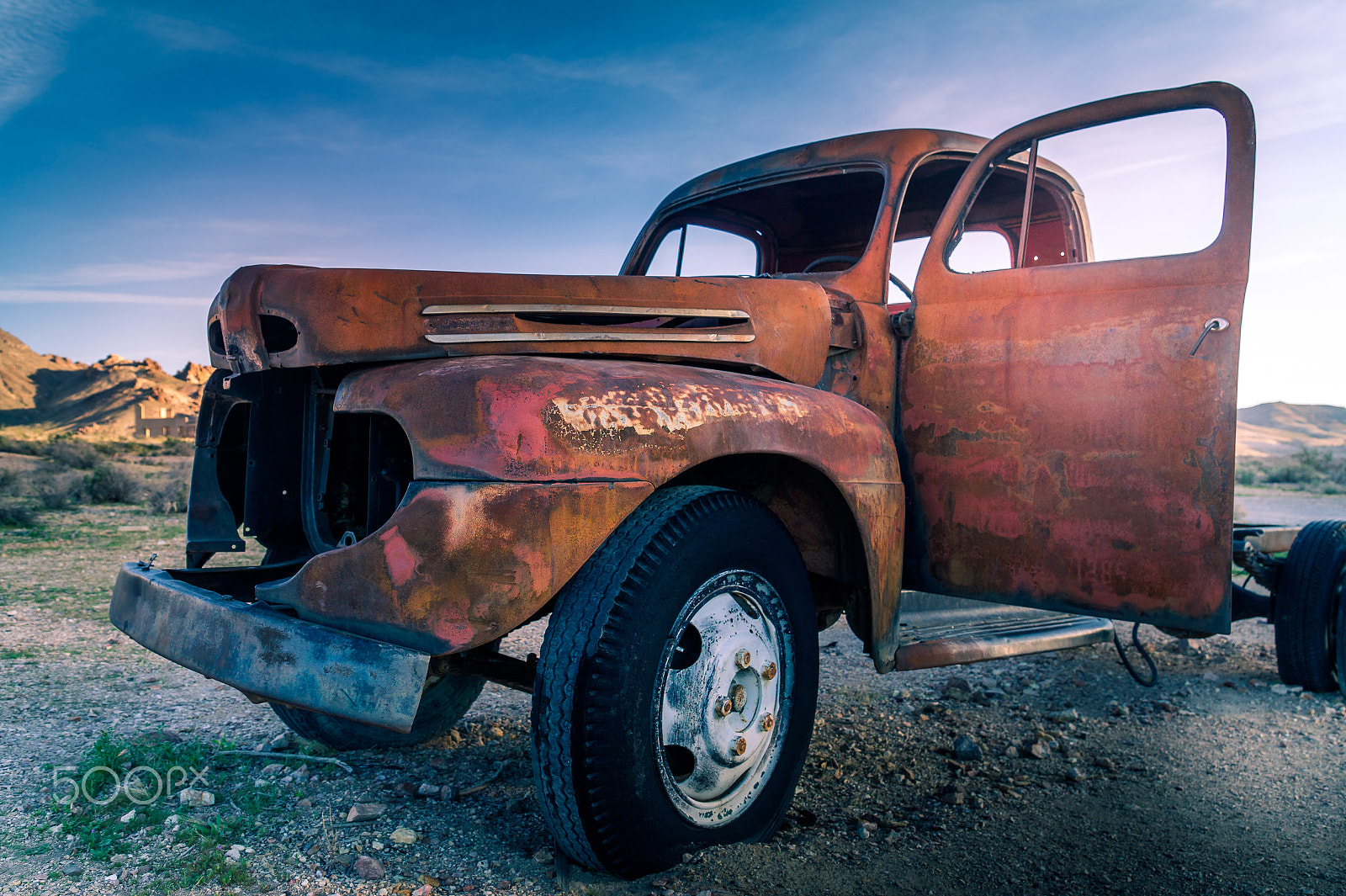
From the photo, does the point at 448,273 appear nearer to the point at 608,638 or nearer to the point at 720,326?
the point at 720,326

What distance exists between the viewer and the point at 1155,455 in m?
2.56

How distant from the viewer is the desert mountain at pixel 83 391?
4256cm

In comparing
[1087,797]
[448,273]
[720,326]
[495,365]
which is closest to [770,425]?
[720,326]

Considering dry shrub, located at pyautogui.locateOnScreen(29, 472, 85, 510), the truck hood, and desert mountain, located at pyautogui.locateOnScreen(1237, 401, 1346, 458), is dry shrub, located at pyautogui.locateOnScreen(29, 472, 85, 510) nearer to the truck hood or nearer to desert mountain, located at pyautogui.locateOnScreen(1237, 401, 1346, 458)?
the truck hood

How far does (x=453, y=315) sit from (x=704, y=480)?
85 centimetres

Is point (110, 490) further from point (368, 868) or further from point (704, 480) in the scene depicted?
point (704, 480)

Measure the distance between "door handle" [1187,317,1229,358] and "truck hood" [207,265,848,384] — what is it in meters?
1.36

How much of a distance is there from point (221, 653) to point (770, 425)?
4.65 feet

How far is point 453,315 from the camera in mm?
2152

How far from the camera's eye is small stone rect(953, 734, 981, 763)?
10.1ft

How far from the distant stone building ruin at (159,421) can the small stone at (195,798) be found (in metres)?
42.7

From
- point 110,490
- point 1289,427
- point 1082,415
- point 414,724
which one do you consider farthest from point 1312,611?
point 1289,427

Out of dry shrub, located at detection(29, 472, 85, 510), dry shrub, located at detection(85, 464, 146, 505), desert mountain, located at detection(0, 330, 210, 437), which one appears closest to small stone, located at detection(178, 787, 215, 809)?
dry shrub, located at detection(29, 472, 85, 510)

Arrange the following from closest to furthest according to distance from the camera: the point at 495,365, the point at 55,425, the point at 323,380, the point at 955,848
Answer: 1. the point at 495,365
2. the point at 955,848
3. the point at 323,380
4. the point at 55,425
